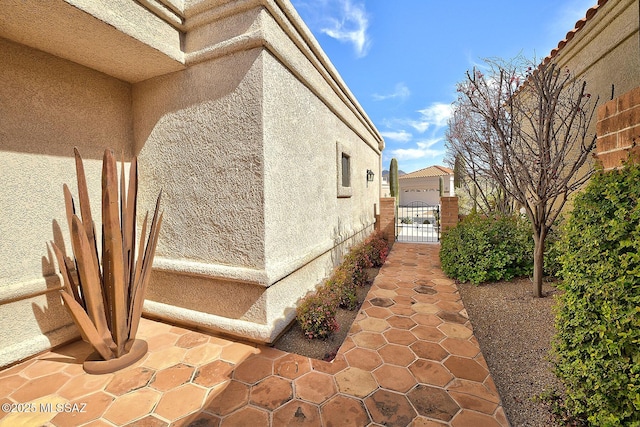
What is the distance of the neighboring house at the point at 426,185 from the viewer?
30438 millimetres

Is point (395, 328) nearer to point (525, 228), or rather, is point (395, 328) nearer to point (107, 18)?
point (525, 228)

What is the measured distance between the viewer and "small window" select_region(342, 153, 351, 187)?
20.6ft

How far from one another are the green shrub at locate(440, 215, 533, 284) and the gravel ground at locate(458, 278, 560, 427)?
0.23 meters

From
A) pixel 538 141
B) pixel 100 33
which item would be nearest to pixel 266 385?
pixel 100 33

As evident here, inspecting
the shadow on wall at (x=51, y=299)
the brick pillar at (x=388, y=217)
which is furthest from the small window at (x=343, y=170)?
the shadow on wall at (x=51, y=299)

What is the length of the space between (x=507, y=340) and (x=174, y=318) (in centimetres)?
439

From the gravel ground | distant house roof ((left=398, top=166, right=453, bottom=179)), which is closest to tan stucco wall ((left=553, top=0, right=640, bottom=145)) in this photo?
the gravel ground

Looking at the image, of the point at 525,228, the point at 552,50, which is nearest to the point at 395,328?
the point at 525,228

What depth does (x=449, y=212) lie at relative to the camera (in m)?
7.30

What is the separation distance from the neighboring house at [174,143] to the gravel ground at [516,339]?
2.47 m

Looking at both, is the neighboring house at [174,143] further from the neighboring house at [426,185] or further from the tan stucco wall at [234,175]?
the neighboring house at [426,185]

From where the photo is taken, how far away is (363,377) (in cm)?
267

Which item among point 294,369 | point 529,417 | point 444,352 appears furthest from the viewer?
point 444,352

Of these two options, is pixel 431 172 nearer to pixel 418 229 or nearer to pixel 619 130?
pixel 418 229
